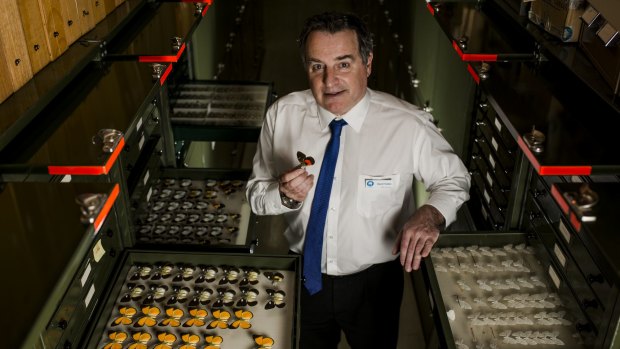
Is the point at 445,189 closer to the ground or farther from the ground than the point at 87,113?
closer to the ground

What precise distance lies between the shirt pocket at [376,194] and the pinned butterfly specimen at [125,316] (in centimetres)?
100

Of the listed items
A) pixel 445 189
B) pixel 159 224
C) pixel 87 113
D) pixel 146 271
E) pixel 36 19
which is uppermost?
pixel 36 19

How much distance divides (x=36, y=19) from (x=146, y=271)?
3.76 feet

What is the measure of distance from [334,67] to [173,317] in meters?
1.15

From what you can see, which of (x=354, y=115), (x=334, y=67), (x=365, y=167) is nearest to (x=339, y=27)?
(x=334, y=67)

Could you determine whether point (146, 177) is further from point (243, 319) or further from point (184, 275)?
point (243, 319)

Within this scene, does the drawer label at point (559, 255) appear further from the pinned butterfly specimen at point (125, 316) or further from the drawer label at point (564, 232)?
the pinned butterfly specimen at point (125, 316)

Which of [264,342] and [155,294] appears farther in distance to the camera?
[155,294]

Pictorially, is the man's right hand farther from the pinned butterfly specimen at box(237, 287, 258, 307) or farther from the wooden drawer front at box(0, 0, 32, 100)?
the wooden drawer front at box(0, 0, 32, 100)

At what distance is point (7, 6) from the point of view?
221cm

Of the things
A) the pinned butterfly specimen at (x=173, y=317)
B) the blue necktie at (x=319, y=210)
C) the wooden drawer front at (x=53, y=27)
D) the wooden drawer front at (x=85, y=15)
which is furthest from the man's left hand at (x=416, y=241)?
the wooden drawer front at (x=85, y=15)

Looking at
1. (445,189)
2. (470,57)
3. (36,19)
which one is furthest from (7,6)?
(470,57)

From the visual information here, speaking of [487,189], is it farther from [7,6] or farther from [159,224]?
[7,6]

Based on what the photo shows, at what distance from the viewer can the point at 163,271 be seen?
8.29ft
